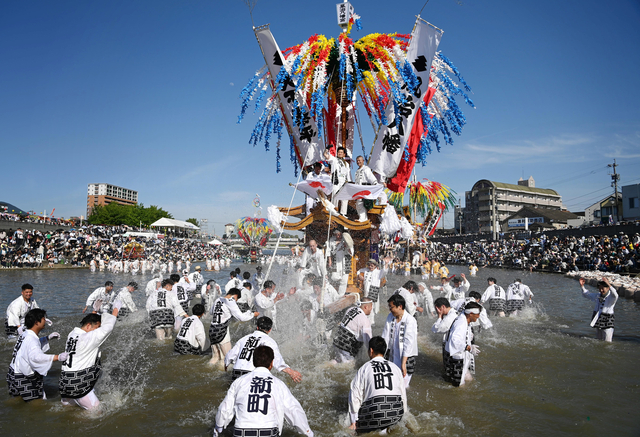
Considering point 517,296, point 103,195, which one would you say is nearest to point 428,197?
point 517,296

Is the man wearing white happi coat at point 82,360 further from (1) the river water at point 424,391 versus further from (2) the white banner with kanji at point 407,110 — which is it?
(2) the white banner with kanji at point 407,110

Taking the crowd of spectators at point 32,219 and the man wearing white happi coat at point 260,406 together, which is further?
the crowd of spectators at point 32,219

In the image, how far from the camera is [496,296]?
36.6 feet

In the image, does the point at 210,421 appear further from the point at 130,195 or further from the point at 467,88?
the point at 130,195

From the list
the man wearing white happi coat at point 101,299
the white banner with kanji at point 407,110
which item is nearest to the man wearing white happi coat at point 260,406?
the white banner with kanji at point 407,110

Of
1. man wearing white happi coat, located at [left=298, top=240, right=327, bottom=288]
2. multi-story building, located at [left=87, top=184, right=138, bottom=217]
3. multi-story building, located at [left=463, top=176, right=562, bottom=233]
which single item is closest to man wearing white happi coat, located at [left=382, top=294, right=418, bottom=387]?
man wearing white happi coat, located at [left=298, top=240, right=327, bottom=288]

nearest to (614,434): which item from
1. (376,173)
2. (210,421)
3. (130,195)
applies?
(210,421)

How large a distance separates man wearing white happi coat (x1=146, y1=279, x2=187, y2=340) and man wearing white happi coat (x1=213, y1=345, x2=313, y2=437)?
5.99 meters

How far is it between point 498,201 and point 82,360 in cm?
6807

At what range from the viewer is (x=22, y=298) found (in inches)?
305

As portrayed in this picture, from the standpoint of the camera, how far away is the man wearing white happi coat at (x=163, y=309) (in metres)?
8.82

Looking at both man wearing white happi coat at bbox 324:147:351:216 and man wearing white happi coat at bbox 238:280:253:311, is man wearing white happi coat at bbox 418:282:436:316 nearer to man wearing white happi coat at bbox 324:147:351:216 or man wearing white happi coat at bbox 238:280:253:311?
man wearing white happi coat at bbox 324:147:351:216

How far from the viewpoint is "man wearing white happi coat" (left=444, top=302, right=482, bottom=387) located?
548 centimetres

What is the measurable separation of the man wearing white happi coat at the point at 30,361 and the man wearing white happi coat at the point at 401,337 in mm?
4342
